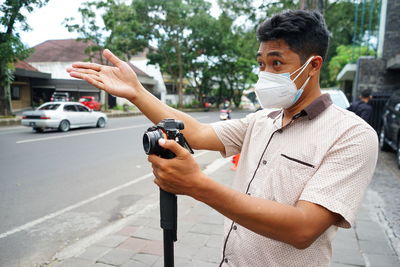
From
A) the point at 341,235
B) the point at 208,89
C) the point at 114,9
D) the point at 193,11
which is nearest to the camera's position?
the point at 341,235

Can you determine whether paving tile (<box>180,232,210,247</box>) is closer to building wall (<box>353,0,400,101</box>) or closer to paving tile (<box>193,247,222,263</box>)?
paving tile (<box>193,247,222,263</box>)

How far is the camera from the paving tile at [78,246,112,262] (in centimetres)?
293

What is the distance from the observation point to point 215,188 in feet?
3.11

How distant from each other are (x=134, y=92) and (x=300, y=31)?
853mm

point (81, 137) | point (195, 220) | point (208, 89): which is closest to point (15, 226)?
point (195, 220)

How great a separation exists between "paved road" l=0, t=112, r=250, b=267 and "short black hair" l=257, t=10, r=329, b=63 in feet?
9.78

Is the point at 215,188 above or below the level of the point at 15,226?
above

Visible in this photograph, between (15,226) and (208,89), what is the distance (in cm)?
3483

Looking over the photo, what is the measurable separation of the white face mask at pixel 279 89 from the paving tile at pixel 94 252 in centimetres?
228

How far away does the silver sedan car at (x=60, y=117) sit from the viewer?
39.4ft

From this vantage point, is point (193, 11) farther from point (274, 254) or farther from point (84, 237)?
point (274, 254)

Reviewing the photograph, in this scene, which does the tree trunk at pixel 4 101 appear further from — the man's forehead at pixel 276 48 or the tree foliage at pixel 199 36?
the man's forehead at pixel 276 48

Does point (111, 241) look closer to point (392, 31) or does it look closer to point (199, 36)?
point (392, 31)

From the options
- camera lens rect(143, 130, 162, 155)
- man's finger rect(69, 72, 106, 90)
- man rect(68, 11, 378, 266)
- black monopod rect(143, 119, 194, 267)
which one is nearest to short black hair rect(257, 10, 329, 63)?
man rect(68, 11, 378, 266)
